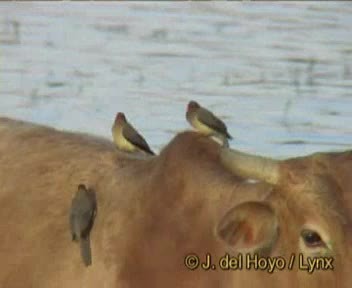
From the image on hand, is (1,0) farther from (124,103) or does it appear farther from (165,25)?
(124,103)

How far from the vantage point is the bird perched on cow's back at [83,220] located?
6.50 m

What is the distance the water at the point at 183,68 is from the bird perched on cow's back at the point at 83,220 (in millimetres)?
5296

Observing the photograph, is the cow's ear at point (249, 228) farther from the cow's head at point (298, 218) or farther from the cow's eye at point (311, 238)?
the cow's eye at point (311, 238)

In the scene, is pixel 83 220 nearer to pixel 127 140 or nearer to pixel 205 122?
pixel 127 140

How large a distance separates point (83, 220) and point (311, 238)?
1149 mm

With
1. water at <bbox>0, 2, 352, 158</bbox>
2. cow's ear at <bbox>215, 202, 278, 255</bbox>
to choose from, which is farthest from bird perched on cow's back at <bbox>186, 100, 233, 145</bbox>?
water at <bbox>0, 2, 352, 158</bbox>

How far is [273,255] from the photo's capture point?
230 inches

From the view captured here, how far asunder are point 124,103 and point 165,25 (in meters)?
6.32

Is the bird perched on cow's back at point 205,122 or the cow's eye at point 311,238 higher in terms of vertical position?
the cow's eye at point 311,238

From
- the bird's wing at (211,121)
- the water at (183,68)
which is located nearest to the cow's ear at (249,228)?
the bird's wing at (211,121)

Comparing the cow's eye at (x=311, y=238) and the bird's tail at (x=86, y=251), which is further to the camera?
the bird's tail at (x=86, y=251)

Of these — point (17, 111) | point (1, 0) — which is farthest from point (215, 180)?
point (1, 0)

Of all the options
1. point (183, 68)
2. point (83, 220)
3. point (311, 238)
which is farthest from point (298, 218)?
point (183, 68)

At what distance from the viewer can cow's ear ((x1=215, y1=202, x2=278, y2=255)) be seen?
18.9 ft
